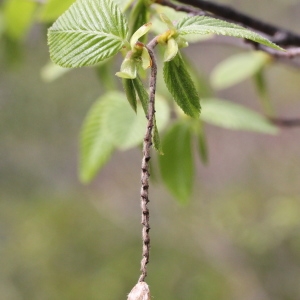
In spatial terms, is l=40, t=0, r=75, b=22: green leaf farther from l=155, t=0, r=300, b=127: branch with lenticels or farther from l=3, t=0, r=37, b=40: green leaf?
l=3, t=0, r=37, b=40: green leaf

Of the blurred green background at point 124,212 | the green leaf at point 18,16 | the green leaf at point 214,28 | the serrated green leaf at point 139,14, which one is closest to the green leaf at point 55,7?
the serrated green leaf at point 139,14

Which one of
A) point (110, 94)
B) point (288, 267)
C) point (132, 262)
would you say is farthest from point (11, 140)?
point (110, 94)

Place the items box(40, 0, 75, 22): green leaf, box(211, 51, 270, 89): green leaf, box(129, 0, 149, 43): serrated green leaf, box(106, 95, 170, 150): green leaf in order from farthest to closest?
box(211, 51, 270, 89): green leaf, box(106, 95, 170, 150): green leaf, box(40, 0, 75, 22): green leaf, box(129, 0, 149, 43): serrated green leaf

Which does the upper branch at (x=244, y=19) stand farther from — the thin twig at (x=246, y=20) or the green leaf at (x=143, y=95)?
the green leaf at (x=143, y=95)

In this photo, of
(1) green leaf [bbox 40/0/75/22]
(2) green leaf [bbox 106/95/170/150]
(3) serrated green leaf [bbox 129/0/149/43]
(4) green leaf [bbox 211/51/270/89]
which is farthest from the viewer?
(4) green leaf [bbox 211/51/270/89]

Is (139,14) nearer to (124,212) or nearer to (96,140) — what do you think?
(96,140)

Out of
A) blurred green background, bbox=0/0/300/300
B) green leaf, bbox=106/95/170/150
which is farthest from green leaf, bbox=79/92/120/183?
blurred green background, bbox=0/0/300/300
